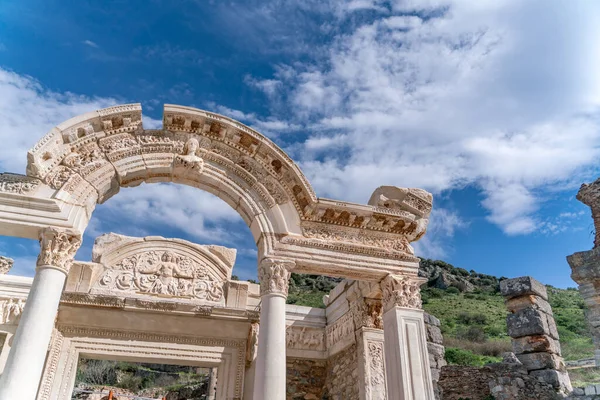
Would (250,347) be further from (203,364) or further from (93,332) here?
(93,332)

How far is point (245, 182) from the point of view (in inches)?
337

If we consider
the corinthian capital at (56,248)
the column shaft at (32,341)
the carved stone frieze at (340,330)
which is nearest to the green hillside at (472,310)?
the carved stone frieze at (340,330)

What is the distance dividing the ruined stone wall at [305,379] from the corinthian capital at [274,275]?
391 centimetres

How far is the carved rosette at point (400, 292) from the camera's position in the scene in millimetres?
8344

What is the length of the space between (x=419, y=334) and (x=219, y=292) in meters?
5.00

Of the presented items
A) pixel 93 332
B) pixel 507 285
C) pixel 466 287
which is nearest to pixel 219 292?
pixel 93 332

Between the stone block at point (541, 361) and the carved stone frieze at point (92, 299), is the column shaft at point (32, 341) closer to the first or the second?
the carved stone frieze at point (92, 299)

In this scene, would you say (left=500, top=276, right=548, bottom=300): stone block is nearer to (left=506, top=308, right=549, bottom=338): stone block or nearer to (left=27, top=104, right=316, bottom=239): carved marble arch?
(left=506, top=308, right=549, bottom=338): stone block

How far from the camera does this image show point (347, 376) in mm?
9859

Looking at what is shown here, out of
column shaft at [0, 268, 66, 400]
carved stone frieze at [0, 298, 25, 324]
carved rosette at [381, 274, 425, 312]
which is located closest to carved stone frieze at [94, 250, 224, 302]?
carved stone frieze at [0, 298, 25, 324]

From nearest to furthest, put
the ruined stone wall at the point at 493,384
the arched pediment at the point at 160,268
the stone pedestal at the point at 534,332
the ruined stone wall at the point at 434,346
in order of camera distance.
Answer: the arched pediment at the point at 160,268 < the ruined stone wall at the point at 493,384 < the stone pedestal at the point at 534,332 < the ruined stone wall at the point at 434,346

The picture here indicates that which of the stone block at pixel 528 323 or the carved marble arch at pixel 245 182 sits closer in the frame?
the carved marble arch at pixel 245 182

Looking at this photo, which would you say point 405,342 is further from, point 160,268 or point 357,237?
point 160,268

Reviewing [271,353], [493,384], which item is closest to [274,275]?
[271,353]
